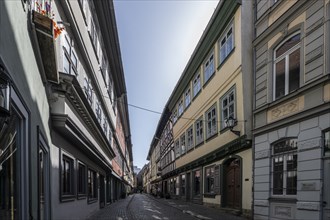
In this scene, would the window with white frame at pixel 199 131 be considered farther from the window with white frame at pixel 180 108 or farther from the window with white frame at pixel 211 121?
the window with white frame at pixel 180 108

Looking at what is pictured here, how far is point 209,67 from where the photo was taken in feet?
71.1

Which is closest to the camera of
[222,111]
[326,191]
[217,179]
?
[326,191]

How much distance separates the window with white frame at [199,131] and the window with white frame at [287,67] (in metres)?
11.3

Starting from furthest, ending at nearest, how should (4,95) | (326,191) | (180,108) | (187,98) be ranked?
(180,108) < (187,98) < (326,191) < (4,95)

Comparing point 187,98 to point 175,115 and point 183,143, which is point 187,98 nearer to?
point 183,143

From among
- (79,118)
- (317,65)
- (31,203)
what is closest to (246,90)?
(317,65)

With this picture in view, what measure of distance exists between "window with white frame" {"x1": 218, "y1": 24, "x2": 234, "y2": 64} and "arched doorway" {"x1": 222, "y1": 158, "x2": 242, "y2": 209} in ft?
16.3

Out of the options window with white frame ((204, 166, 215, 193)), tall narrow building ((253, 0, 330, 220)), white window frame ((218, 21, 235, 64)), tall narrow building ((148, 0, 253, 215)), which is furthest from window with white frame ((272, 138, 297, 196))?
window with white frame ((204, 166, 215, 193))

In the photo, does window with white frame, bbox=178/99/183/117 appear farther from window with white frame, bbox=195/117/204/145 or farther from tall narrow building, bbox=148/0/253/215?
window with white frame, bbox=195/117/204/145

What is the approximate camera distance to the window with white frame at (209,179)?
21.4 meters

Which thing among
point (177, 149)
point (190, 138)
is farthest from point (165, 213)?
point (177, 149)

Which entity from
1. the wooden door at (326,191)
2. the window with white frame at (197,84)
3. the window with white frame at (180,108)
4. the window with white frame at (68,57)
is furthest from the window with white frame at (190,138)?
the wooden door at (326,191)

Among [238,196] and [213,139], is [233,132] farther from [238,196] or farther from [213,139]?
[213,139]

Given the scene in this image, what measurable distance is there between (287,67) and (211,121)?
9356 millimetres
